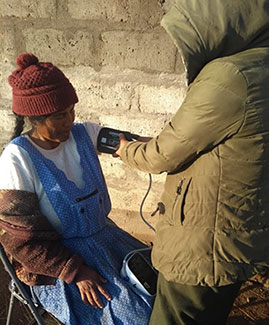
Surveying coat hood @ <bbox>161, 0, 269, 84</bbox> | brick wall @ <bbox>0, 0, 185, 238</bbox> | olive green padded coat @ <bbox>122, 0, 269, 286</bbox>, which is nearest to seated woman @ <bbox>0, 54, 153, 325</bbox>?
olive green padded coat @ <bbox>122, 0, 269, 286</bbox>

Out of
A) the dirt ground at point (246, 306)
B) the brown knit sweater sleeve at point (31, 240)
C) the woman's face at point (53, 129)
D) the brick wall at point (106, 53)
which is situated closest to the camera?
the brown knit sweater sleeve at point (31, 240)

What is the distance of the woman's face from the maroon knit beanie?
6 centimetres

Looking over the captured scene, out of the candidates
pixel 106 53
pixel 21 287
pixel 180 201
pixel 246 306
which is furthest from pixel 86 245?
pixel 246 306

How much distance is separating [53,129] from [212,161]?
68 cm

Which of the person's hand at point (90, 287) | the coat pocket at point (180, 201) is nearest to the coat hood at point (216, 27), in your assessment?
the coat pocket at point (180, 201)

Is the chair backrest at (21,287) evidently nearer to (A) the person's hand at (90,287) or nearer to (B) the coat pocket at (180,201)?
(A) the person's hand at (90,287)

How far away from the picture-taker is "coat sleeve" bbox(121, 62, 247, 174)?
48.7 inches

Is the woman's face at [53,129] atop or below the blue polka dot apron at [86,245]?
atop

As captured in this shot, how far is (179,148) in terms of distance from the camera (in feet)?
4.44

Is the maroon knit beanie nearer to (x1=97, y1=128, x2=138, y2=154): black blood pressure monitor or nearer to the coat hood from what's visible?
(x1=97, y1=128, x2=138, y2=154): black blood pressure monitor

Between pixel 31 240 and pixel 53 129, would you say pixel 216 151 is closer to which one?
pixel 53 129

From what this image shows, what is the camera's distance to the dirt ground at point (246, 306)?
2400 millimetres

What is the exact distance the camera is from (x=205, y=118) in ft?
4.18

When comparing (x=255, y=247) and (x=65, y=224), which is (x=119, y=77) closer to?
(x=65, y=224)
